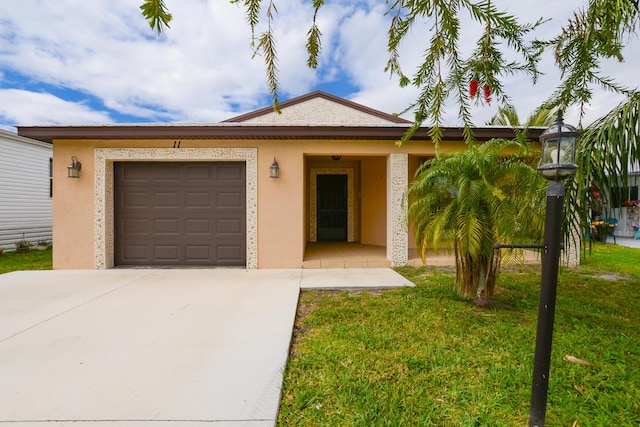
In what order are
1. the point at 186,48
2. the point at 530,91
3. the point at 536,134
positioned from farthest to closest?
the point at 536,134 → the point at 530,91 → the point at 186,48

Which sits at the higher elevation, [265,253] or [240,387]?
[265,253]

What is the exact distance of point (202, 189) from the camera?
6.62m

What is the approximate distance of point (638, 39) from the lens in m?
2.17

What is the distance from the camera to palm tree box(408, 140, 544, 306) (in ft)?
11.7

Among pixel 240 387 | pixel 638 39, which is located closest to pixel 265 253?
pixel 240 387

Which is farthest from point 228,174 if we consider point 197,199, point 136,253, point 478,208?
point 478,208

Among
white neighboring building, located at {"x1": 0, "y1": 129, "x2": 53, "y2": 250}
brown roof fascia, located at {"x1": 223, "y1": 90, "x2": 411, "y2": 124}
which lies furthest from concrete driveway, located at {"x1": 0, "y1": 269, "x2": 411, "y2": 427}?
brown roof fascia, located at {"x1": 223, "y1": 90, "x2": 411, "y2": 124}

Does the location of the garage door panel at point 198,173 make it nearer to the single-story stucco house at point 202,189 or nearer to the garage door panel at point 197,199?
the single-story stucco house at point 202,189

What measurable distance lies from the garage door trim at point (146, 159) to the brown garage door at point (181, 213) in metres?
0.23

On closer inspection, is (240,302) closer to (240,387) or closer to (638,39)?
(240,387)

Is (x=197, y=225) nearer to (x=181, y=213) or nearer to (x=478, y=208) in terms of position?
(x=181, y=213)

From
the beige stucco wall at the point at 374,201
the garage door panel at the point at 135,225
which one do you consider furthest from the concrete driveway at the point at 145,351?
the beige stucco wall at the point at 374,201

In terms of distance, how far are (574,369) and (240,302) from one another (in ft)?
12.8

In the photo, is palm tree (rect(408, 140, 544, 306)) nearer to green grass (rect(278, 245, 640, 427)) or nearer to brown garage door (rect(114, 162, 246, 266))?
green grass (rect(278, 245, 640, 427))
